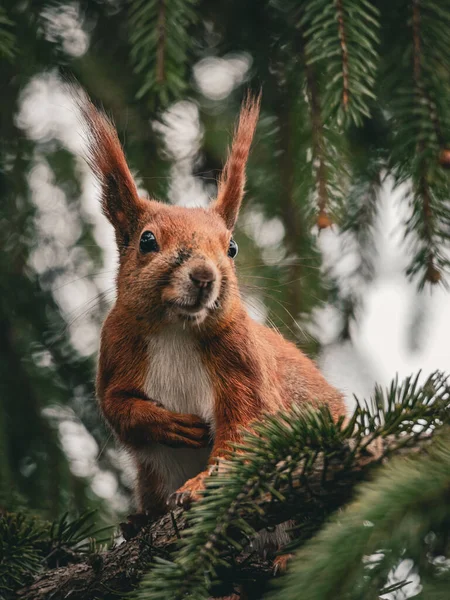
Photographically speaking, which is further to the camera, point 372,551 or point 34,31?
point 34,31

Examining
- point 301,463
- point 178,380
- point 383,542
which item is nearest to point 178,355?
point 178,380

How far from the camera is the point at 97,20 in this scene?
7.99ft

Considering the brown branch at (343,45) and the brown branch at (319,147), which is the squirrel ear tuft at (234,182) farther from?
the brown branch at (343,45)

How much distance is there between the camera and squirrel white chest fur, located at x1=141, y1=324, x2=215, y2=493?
1845mm

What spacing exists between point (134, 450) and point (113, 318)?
1.04ft

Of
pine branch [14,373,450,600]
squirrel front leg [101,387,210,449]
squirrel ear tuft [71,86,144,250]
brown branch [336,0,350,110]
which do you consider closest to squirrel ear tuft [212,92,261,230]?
squirrel ear tuft [71,86,144,250]

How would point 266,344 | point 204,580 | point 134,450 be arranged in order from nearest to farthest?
point 204,580
point 134,450
point 266,344

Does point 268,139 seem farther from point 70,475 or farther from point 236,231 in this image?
point 70,475

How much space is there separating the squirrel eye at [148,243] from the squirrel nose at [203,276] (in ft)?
0.62

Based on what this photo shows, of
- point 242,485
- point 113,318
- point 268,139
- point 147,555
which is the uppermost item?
point 268,139

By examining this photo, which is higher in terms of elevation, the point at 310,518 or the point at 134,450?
the point at 310,518

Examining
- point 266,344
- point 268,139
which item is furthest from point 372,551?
point 268,139

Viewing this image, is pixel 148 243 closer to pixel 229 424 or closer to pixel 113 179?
pixel 113 179

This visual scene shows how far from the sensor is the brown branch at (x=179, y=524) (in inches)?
47.9
